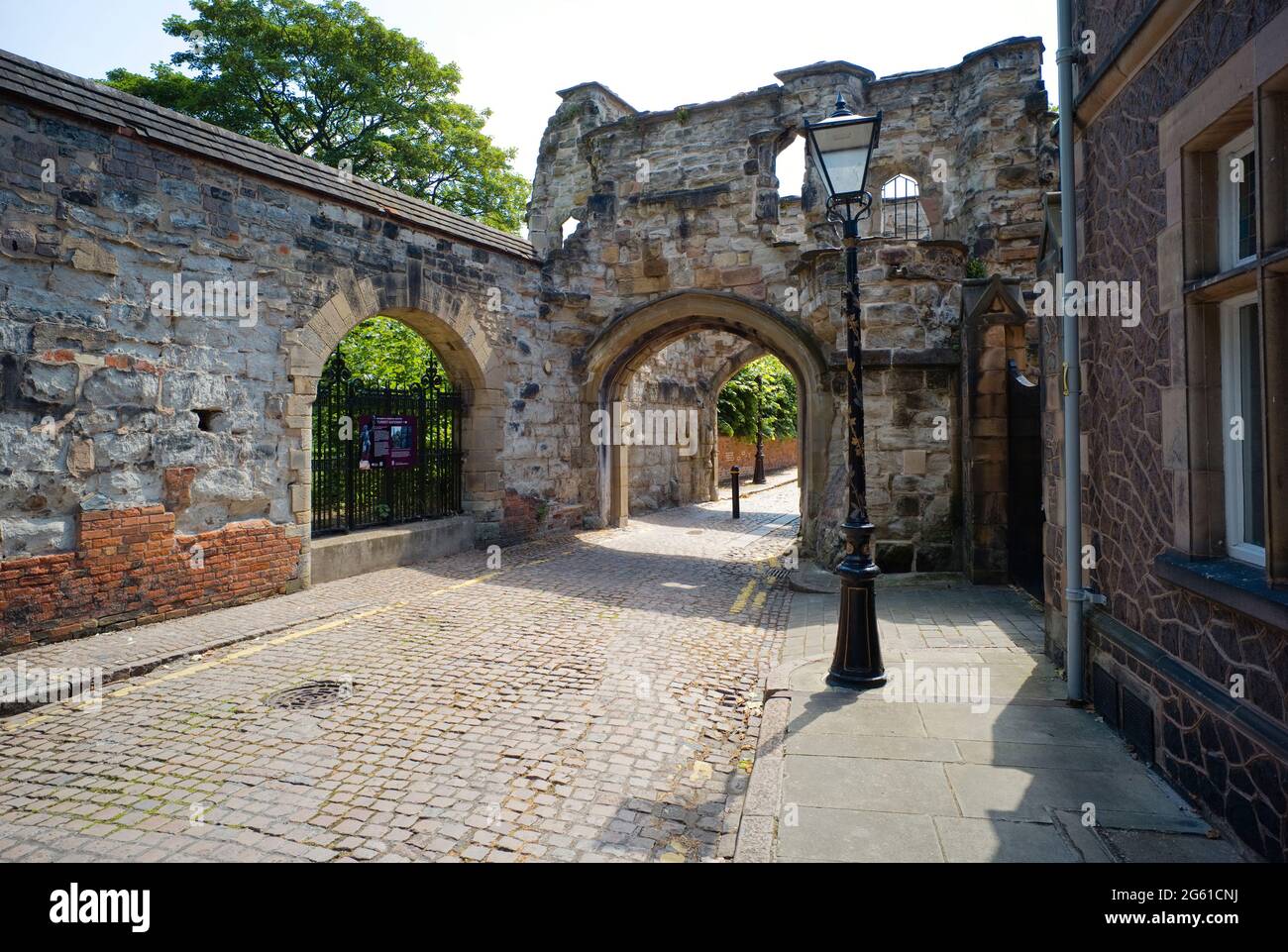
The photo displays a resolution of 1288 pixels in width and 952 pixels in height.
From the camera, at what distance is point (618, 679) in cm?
588

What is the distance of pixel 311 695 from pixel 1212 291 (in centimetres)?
567

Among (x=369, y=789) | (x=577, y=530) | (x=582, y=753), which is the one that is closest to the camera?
(x=369, y=789)

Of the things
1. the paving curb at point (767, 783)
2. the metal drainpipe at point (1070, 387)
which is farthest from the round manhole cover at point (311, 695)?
the metal drainpipe at point (1070, 387)

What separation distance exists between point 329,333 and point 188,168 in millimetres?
2168

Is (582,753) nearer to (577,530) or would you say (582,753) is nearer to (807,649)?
(807,649)

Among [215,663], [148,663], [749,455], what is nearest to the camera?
[148,663]

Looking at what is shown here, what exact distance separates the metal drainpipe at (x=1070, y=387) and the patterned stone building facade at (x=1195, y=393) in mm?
111

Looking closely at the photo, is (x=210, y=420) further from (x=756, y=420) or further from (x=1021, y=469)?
(x=756, y=420)

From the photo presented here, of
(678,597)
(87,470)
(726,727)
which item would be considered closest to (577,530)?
(678,597)

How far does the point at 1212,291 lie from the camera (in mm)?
3473

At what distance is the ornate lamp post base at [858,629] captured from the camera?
5477 mm

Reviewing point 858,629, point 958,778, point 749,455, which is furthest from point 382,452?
point 749,455

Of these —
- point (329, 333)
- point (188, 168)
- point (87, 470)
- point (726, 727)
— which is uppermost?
point (188, 168)

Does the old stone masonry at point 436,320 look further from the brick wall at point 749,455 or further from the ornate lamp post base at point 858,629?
the brick wall at point 749,455
